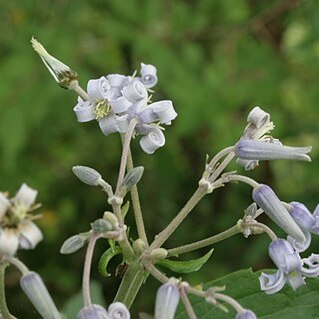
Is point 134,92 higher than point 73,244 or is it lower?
higher

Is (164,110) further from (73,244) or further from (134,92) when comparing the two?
(73,244)

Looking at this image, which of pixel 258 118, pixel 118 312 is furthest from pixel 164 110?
pixel 118 312

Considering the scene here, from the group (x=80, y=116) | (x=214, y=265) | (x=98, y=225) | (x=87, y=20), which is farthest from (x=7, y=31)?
(x=98, y=225)

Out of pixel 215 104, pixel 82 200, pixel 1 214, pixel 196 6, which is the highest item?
pixel 196 6

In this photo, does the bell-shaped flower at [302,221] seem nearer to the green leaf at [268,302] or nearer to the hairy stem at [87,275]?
the green leaf at [268,302]

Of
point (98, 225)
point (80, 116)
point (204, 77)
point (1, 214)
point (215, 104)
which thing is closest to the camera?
point (1, 214)

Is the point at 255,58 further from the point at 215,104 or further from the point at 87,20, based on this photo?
the point at 87,20

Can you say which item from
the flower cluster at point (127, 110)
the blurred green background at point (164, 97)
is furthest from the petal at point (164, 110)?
the blurred green background at point (164, 97)
